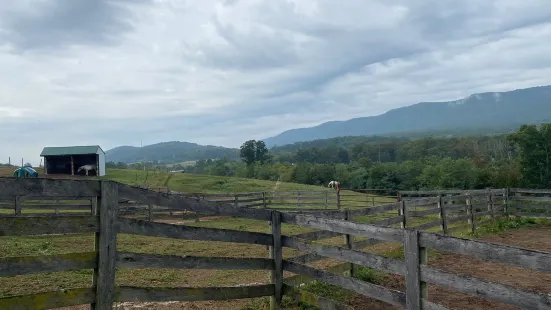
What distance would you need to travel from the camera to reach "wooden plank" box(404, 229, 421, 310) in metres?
4.49

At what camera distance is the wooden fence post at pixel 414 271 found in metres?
4.48

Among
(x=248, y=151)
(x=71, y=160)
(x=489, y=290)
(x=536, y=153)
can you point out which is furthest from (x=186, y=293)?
(x=248, y=151)

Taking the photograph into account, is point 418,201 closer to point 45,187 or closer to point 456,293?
point 456,293

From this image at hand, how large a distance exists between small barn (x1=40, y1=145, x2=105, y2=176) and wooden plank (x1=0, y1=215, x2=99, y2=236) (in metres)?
48.6

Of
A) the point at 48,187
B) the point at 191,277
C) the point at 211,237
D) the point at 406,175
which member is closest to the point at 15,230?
the point at 48,187

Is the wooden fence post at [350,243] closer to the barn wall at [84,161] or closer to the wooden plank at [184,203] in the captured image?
the wooden plank at [184,203]

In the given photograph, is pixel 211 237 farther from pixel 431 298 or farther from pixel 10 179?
Result: pixel 431 298

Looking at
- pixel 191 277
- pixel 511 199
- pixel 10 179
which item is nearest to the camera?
pixel 10 179

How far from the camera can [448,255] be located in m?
10.5

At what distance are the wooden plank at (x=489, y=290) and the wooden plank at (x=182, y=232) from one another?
7.65 feet

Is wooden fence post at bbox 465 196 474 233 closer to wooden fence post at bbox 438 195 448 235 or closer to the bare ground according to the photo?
wooden fence post at bbox 438 195 448 235

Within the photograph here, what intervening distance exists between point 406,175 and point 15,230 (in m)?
75.4

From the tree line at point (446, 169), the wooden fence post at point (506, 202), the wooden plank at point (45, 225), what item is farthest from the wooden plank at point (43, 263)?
the tree line at point (446, 169)

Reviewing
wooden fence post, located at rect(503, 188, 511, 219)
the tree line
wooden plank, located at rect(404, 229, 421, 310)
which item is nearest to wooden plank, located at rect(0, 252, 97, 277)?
wooden plank, located at rect(404, 229, 421, 310)
